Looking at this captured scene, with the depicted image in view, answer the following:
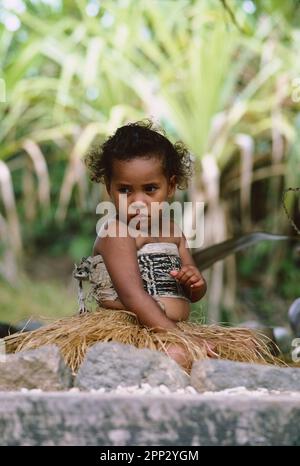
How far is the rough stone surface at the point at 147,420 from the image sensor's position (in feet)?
4.37

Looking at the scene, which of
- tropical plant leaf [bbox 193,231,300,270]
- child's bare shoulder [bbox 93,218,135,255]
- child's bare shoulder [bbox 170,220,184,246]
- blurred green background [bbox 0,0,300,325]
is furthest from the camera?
blurred green background [bbox 0,0,300,325]

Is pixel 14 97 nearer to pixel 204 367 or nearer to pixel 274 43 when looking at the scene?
pixel 274 43

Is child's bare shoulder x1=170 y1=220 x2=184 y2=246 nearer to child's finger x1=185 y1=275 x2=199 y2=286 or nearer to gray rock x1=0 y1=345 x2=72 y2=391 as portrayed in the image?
child's finger x1=185 y1=275 x2=199 y2=286

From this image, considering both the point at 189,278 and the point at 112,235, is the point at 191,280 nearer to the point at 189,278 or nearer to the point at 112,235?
the point at 189,278

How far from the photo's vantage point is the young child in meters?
1.95

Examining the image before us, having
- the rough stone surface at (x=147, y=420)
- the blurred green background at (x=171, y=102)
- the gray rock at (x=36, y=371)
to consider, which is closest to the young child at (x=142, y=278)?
the gray rock at (x=36, y=371)

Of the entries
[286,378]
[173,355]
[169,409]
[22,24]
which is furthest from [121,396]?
[22,24]

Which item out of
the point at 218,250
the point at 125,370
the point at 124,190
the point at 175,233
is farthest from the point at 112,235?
the point at 218,250

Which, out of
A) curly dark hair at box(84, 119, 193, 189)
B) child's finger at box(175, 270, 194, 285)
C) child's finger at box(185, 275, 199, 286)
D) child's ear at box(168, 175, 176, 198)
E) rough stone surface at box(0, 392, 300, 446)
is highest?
curly dark hair at box(84, 119, 193, 189)

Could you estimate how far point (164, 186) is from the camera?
216 centimetres

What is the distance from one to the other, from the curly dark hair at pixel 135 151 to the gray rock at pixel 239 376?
68 cm

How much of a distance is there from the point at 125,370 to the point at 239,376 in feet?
0.66

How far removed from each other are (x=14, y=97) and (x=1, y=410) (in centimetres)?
332

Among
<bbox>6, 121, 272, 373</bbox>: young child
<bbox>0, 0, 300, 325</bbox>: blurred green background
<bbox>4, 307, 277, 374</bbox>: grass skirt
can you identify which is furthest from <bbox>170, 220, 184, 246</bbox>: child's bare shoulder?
<bbox>0, 0, 300, 325</bbox>: blurred green background
